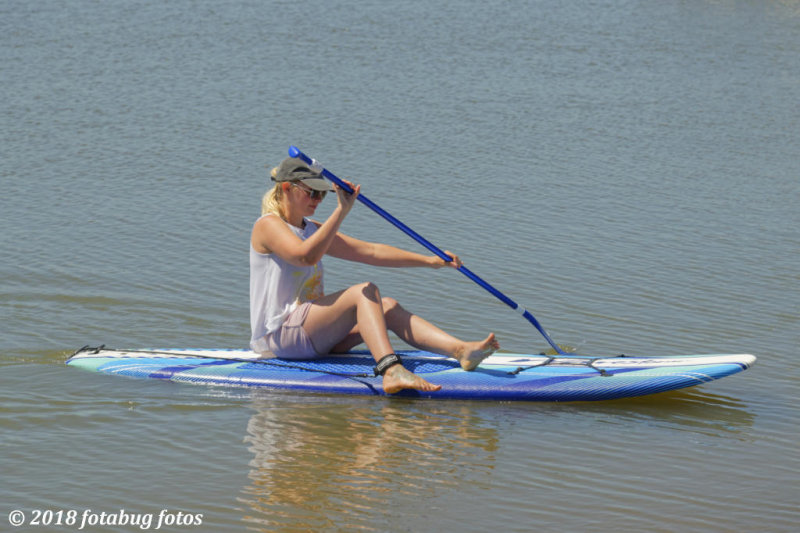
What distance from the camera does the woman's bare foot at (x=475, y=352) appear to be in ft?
18.3

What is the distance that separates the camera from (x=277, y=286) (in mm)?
5723

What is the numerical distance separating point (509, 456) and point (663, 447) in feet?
2.56

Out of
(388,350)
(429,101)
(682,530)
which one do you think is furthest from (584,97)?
(682,530)

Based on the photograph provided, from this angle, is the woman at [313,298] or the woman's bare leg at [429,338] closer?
the woman at [313,298]

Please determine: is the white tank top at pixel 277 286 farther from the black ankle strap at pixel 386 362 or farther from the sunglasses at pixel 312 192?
the black ankle strap at pixel 386 362

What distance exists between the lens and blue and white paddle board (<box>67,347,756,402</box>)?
5.72m

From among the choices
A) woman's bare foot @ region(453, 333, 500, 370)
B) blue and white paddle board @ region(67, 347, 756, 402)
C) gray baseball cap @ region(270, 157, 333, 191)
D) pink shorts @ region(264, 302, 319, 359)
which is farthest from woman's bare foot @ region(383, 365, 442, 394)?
gray baseball cap @ region(270, 157, 333, 191)

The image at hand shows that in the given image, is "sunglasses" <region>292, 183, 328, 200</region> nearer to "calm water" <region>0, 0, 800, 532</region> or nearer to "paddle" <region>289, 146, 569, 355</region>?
"paddle" <region>289, 146, 569, 355</region>

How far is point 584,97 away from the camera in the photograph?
597 inches

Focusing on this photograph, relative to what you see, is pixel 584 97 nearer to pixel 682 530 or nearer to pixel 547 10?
pixel 547 10

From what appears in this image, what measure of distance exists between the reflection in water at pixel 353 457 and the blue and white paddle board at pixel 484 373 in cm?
12

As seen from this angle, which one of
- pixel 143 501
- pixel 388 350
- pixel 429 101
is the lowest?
pixel 143 501

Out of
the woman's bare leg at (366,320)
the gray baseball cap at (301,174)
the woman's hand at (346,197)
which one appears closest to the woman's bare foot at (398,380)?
the woman's bare leg at (366,320)

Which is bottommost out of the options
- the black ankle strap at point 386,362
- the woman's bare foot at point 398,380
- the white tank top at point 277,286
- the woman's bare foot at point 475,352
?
the woman's bare foot at point 398,380
